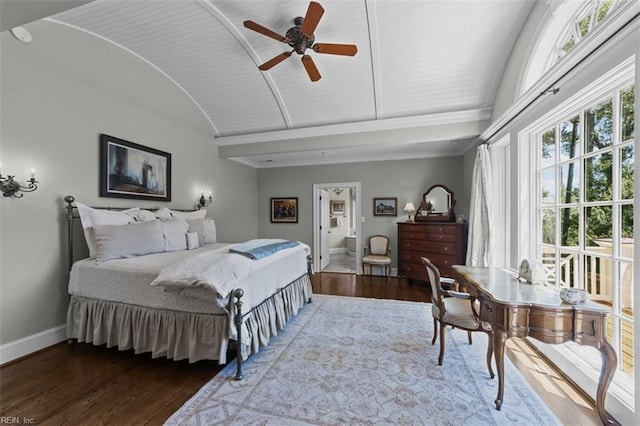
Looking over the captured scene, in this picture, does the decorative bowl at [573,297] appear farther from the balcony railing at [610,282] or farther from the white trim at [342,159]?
the white trim at [342,159]

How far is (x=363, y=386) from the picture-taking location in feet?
6.06

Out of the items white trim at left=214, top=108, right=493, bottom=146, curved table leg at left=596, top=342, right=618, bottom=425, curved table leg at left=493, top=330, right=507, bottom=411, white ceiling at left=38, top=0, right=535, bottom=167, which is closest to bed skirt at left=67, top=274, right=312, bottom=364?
curved table leg at left=493, top=330, right=507, bottom=411

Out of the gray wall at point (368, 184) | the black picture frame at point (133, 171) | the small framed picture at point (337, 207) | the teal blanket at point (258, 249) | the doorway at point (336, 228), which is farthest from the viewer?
the small framed picture at point (337, 207)

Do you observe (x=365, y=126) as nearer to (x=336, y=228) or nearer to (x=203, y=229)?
(x=203, y=229)

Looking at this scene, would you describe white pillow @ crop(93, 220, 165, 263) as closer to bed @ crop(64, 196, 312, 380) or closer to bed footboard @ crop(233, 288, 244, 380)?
bed @ crop(64, 196, 312, 380)

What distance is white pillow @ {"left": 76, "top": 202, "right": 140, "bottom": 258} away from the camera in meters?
2.43

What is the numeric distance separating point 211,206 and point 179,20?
2794 mm

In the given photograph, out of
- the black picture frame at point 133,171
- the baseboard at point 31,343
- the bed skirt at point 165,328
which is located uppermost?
the black picture frame at point 133,171

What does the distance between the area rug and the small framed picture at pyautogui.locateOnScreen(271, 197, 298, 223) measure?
3.41 meters

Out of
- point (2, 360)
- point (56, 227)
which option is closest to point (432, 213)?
point (56, 227)

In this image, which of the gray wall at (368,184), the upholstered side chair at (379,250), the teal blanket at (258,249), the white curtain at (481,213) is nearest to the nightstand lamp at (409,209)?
the gray wall at (368,184)

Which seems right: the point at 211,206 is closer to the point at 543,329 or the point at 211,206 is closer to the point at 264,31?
the point at 264,31

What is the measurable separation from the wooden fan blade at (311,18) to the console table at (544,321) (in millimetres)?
2518

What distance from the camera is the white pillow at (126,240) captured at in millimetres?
2318
